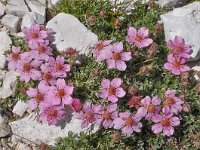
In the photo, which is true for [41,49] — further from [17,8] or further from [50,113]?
[17,8]

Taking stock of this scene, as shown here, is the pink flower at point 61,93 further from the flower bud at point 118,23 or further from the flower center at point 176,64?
the flower center at point 176,64

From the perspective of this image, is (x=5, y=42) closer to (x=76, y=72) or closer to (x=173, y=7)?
(x=76, y=72)

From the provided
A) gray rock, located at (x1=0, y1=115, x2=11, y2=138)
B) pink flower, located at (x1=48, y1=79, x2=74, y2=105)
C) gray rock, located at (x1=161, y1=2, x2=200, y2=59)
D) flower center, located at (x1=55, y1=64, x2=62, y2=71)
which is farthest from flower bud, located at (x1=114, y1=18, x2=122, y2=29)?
gray rock, located at (x1=0, y1=115, x2=11, y2=138)

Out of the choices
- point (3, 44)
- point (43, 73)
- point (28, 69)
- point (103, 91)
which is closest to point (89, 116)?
point (103, 91)

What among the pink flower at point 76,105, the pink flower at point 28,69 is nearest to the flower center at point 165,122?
the pink flower at point 76,105

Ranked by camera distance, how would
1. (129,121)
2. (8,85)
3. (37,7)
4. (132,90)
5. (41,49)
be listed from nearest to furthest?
(129,121) < (132,90) < (41,49) < (8,85) < (37,7)

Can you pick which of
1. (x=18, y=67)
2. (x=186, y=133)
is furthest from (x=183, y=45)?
(x=18, y=67)
